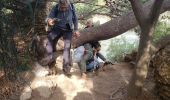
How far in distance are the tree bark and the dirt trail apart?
0.76 m

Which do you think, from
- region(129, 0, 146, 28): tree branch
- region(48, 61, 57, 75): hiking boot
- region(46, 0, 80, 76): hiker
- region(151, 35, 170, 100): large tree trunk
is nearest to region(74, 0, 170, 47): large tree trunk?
region(48, 61, 57, 75): hiking boot

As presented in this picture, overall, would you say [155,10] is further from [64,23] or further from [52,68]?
[52,68]

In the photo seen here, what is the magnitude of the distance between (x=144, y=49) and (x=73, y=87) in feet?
7.00

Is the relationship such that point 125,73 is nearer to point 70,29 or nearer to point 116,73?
point 116,73

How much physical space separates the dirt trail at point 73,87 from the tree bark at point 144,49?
758 mm

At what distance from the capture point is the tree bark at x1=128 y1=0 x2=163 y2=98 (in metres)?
6.11

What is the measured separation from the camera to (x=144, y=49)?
6.38 metres

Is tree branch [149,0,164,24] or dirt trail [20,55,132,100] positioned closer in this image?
tree branch [149,0,164,24]

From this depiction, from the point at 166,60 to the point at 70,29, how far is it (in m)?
2.33

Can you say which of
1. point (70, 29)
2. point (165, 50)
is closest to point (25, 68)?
point (70, 29)

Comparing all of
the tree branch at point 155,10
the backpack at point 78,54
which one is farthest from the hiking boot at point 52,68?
the tree branch at point 155,10

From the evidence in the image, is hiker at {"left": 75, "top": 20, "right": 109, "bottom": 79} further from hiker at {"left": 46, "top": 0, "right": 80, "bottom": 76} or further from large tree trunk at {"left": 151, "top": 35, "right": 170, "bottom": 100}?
large tree trunk at {"left": 151, "top": 35, "right": 170, "bottom": 100}

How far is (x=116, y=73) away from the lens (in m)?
8.71

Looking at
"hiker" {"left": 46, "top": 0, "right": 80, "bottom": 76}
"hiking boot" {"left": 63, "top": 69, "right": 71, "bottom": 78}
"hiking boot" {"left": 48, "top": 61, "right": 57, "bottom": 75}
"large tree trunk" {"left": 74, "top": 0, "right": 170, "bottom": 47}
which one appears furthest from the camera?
"large tree trunk" {"left": 74, "top": 0, "right": 170, "bottom": 47}
